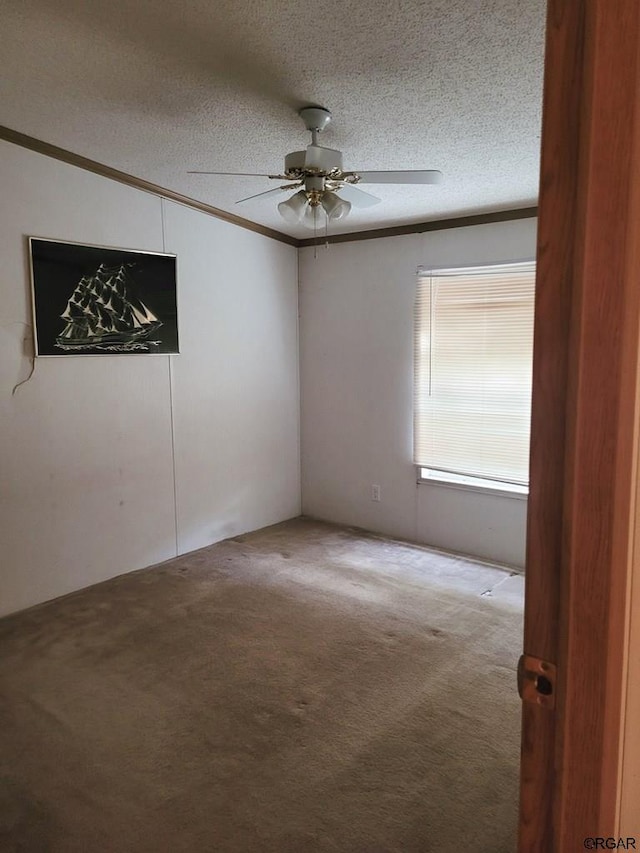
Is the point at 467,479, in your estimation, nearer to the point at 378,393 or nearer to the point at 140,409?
the point at 378,393

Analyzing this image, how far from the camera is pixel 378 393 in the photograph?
4605 mm

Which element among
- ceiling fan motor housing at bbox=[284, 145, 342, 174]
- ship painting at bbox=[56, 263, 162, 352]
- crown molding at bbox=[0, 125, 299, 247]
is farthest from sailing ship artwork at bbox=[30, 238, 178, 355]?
ceiling fan motor housing at bbox=[284, 145, 342, 174]

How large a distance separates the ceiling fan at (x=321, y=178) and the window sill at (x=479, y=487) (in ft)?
7.15

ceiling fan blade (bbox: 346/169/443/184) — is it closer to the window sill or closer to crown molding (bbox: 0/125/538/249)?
crown molding (bbox: 0/125/538/249)

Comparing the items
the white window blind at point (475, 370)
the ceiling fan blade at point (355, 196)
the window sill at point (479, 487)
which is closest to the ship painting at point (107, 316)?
the ceiling fan blade at point (355, 196)

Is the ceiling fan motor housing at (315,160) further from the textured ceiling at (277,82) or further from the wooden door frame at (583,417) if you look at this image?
the wooden door frame at (583,417)

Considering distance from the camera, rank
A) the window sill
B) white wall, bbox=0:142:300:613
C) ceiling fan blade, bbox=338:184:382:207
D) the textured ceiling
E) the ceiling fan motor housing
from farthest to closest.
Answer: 1. the window sill
2. white wall, bbox=0:142:300:613
3. ceiling fan blade, bbox=338:184:382:207
4. the ceiling fan motor housing
5. the textured ceiling

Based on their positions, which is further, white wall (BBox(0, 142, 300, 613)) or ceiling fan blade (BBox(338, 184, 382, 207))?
white wall (BBox(0, 142, 300, 613))

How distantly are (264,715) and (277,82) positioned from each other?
8.42 ft

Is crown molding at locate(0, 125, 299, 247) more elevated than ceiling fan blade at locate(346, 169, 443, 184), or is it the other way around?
crown molding at locate(0, 125, 299, 247)

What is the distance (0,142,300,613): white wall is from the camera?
328 cm

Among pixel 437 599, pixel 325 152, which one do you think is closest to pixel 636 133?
pixel 325 152

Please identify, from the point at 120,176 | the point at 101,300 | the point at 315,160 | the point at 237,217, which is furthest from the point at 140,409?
the point at 315,160

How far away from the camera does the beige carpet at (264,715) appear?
187 centimetres
